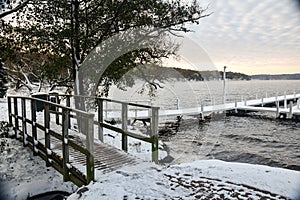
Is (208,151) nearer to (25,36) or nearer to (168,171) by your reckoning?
(168,171)

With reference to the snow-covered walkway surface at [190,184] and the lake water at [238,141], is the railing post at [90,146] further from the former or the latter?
the lake water at [238,141]

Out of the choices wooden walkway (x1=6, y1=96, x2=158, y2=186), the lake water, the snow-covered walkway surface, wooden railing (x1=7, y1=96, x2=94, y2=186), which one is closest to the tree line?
wooden railing (x1=7, y1=96, x2=94, y2=186)

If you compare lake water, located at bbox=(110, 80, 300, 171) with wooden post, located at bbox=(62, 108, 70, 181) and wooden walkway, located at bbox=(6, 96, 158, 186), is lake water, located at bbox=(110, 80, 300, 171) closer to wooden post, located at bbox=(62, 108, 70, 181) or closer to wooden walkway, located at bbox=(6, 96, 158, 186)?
wooden walkway, located at bbox=(6, 96, 158, 186)

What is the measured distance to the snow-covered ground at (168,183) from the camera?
297 centimetres

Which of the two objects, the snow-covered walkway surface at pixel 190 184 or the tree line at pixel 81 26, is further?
the tree line at pixel 81 26

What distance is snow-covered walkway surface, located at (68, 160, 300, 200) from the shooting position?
2.95m

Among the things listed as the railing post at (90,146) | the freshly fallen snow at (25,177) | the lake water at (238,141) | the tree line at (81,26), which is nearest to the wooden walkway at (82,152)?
the railing post at (90,146)

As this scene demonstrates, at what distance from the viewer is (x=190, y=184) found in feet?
10.9

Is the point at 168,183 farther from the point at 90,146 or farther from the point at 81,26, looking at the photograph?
the point at 81,26

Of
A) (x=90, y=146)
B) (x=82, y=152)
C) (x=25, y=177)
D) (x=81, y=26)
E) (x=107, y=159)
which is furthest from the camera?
(x=81, y=26)

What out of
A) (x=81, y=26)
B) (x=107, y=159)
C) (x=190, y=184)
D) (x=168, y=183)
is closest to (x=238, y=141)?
(x=81, y=26)

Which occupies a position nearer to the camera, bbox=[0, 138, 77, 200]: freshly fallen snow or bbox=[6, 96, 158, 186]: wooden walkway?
bbox=[6, 96, 158, 186]: wooden walkway

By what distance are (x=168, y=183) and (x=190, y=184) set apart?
30cm

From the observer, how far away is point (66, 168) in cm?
383
